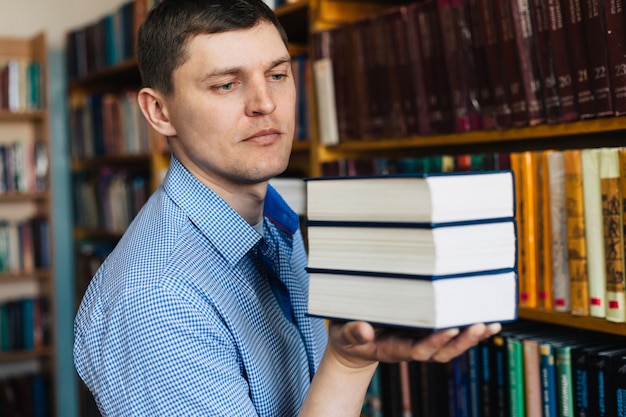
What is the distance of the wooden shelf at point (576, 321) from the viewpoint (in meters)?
1.36

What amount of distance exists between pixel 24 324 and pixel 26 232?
46cm

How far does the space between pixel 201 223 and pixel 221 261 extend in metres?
0.06

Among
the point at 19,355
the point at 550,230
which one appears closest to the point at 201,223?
the point at 550,230

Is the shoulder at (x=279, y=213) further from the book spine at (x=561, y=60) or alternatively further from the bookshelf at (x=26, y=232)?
the bookshelf at (x=26, y=232)

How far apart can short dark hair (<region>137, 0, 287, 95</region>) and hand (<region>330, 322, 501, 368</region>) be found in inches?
20.0

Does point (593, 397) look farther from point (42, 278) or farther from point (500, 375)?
point (42, 278)

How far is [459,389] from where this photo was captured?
66.7 inches

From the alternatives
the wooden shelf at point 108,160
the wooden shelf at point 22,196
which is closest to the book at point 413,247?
the wooden shelf at point 108,160

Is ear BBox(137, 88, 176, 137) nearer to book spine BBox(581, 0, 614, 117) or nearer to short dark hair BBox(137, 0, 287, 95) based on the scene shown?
short dark hair BBox(137, 0, 287, 95)

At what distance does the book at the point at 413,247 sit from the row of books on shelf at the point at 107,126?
2.53 m

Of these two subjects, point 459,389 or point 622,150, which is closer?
point 622,150

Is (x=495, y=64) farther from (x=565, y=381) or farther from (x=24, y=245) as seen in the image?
(x=24, y=245)

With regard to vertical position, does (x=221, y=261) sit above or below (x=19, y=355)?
above

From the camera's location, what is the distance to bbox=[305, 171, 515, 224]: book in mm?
795
